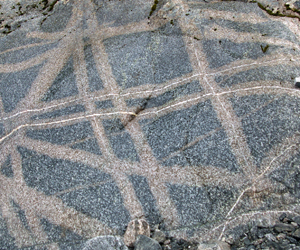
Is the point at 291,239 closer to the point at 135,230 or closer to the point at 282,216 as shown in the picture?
the point at 282,216

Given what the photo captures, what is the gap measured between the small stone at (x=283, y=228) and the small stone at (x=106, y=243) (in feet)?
9.97

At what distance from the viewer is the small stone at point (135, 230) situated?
5680 mm

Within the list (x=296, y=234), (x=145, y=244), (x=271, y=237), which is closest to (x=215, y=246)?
(x=271, y=237)

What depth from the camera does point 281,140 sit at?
6.30m

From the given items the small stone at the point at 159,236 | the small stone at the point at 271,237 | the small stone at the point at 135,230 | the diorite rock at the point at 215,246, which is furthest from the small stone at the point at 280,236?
the small stone at the point at 135,230

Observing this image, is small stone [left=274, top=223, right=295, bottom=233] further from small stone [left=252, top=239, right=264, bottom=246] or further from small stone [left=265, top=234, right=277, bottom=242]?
small stone [left=252, top=239, right=264, bottom=246]

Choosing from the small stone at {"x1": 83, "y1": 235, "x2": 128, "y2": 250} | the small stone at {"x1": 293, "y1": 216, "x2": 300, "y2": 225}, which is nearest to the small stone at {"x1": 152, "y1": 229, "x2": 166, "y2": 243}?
the small stone at {"x1": 83, "y1": 235, "x2": 128, "y2": 250}

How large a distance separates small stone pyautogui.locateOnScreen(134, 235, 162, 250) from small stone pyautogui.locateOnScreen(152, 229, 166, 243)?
179mm

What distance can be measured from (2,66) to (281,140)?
349 inches

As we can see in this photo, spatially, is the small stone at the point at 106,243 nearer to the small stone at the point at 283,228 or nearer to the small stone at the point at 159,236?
the small stone at the point at 159,236

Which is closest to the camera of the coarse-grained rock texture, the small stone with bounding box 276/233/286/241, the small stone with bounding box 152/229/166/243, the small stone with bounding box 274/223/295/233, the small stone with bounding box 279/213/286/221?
the small stone with bounding box 276/233/286/241

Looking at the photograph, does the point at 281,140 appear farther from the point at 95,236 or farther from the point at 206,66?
the point at 95,236

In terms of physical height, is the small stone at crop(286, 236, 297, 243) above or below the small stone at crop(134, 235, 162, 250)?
below

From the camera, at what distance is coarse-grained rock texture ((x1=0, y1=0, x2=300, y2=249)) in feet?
19.7
